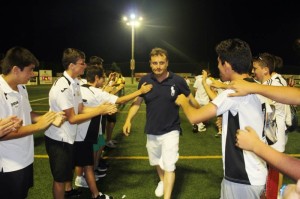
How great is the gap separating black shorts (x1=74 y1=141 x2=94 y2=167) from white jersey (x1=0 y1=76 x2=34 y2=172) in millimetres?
1587

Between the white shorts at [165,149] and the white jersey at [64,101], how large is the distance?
1.43 metres

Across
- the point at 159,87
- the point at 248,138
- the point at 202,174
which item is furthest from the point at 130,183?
the point at 248,138

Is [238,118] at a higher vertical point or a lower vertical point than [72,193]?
higher

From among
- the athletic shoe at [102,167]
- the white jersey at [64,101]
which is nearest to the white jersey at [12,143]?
the white jersey at [64,101]

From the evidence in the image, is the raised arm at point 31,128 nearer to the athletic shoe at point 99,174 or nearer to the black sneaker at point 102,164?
the athletic shoe at point 99,174

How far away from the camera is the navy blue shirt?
16.9 ft

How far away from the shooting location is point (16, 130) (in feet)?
10.5

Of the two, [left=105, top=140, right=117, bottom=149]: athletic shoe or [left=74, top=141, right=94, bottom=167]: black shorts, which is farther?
[left=105, top=140, right=117, bottom=149]: athletic shoe

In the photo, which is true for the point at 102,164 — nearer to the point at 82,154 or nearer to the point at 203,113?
the point at 82,154

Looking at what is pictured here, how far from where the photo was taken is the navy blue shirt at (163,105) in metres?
5.15

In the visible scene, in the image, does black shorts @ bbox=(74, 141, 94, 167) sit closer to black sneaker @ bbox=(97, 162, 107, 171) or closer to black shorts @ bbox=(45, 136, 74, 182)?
black shorts @ bbox=(45, 136, 74, 182)

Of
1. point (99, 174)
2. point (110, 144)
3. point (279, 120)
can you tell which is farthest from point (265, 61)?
point (110, 144)

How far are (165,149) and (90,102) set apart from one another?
58.4 inches

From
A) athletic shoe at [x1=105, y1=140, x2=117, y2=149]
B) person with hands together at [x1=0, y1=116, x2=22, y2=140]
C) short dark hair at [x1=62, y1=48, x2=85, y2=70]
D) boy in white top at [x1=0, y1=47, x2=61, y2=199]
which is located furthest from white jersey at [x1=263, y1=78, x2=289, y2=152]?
athletic shoe at [x1=105, y1=140, x2=117, y2=149]
